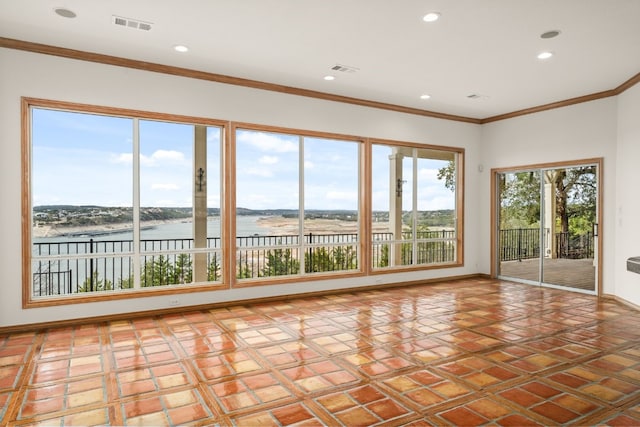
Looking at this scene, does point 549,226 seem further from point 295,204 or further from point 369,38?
point 369,38

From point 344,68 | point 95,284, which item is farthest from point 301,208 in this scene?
point 95,284

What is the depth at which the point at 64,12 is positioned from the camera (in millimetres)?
3619

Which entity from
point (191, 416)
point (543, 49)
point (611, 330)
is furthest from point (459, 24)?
point (191, 416)

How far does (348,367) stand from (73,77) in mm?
4220

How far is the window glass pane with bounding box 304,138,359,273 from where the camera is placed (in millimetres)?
6273

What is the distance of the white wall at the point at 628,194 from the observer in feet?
17.5

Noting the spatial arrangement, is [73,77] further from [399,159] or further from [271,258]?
[399,159]

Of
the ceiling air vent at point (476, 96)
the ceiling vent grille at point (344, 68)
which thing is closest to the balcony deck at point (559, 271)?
the ceiling air vent at point (476, 96)

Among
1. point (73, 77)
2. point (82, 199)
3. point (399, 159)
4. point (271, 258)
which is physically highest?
point (73, 77)

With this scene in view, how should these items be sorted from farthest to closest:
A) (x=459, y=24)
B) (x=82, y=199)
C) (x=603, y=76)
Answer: (x=603, y=76)
(x=82, y=199)
(x=459, y=24)

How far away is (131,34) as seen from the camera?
407 centimetres

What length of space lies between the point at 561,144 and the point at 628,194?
1375 mm

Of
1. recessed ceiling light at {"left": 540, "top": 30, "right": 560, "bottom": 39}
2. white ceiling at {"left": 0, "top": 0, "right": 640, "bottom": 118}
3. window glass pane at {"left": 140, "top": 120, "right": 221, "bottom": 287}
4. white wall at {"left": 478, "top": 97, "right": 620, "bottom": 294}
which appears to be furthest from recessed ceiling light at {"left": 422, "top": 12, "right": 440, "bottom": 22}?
white wall at {"left": 478, "top": 97, "right": 620, "bottom": 294}

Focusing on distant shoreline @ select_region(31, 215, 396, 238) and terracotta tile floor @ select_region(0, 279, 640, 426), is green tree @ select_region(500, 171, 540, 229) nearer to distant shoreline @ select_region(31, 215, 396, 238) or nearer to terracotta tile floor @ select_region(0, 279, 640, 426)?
terracotta tile floor @ select_region(0, 279, 640, 426)
